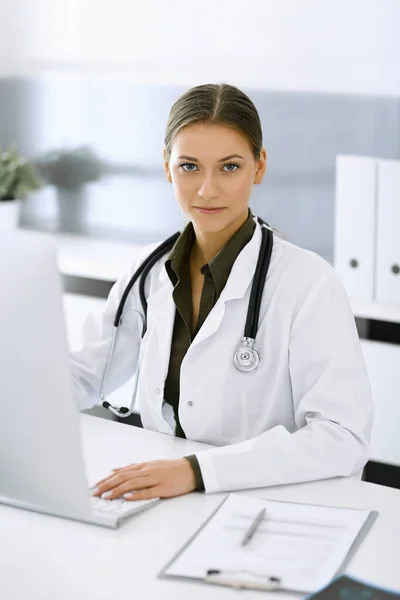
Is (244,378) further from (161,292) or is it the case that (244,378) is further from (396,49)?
(396,49)

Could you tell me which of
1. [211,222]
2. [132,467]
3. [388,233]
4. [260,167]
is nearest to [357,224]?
[388,233]

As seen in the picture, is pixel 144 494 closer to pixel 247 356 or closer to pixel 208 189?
pixel 247 356

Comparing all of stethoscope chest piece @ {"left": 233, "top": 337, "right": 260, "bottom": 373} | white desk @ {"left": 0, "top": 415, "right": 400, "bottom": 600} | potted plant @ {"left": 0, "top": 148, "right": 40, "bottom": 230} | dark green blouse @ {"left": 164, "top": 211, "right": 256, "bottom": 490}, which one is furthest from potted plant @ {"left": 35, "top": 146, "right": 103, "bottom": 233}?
white desk @ {"left": 0, "top": 415, "right": 400, "bottom": 600}

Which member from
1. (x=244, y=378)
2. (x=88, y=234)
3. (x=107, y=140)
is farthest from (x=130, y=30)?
(x=244, y=378)

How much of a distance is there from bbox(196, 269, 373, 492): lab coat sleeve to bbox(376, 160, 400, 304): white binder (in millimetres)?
957

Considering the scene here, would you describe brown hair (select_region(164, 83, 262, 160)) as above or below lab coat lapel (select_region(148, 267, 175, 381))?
above

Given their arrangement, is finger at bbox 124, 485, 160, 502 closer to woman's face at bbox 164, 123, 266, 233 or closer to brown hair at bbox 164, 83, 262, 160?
woman's face at bbox 164, 123, 266, 233

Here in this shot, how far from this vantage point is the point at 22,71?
146 inches

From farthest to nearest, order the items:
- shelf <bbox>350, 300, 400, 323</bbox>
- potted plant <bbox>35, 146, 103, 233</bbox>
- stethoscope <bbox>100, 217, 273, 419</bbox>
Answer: potted plant <bbox>35, 146, 103, 233</bbox>
shelf <bbox>350, 300, 400, 323</bbox>
stethoscope <bbox>100, 217, 273, 419</bbox>

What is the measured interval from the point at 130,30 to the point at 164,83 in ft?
0.80

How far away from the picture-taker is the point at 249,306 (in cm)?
165

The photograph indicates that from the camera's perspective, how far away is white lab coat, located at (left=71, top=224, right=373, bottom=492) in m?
1.48

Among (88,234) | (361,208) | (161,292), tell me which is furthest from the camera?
(88,234)

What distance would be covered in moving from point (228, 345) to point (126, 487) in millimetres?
377
